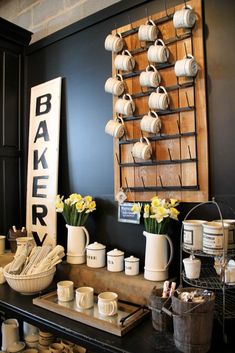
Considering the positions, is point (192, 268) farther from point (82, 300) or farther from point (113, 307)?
point (82, 300)

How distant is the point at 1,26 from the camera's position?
6.95 ft

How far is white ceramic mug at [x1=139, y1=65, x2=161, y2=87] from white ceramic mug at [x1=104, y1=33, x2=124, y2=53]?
247mm

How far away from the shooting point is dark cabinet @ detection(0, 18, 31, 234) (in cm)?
218

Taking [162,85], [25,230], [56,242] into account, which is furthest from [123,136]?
[25,230]

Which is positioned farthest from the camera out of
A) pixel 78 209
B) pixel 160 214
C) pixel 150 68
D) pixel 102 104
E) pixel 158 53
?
pixel 102 104

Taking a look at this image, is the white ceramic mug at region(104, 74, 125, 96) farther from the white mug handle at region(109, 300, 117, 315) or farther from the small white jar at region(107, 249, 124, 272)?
the white mug handle at region(109, 300, 117, 315)

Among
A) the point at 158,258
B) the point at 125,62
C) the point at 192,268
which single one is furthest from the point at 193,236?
the point at 125,62

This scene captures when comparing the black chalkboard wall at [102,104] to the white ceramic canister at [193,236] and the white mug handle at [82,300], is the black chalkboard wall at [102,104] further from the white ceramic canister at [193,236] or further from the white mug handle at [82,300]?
the white mug handle at [82,300]

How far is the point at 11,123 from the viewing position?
7.39 feet

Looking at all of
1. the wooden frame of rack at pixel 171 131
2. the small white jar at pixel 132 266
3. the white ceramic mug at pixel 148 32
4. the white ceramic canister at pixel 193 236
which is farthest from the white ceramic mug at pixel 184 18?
the small white jar at pixel 132 266

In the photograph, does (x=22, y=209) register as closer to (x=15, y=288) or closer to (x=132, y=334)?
(x=15, y=288)

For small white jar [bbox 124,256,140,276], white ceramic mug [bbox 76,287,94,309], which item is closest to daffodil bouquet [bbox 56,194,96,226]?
small white jar [bbox 124,256,140,276]

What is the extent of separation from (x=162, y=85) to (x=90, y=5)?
0.89 m

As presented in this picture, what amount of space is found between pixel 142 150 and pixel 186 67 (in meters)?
0.44
